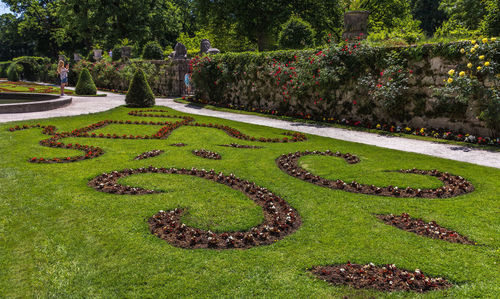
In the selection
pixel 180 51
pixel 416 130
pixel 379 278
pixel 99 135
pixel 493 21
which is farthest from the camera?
pixel 180 51

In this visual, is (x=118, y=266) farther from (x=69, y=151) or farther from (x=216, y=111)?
(x=216, y=111)

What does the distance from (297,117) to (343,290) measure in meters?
12.2

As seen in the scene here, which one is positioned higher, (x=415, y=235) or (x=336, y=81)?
(x=336, y=81)

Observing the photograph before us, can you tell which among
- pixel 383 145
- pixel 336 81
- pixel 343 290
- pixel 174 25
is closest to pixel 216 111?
pixel 336 81

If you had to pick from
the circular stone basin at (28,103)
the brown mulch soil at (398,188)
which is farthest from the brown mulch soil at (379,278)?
the circular stone basin at (28,103)

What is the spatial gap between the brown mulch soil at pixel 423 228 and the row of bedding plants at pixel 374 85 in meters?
6.33

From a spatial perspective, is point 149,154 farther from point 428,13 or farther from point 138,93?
point 428,13

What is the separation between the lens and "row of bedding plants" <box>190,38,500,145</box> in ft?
32.8

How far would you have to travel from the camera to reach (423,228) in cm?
448

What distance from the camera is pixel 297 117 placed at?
1511 centimetres

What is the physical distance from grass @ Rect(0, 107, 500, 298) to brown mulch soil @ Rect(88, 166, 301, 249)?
137 millimetres

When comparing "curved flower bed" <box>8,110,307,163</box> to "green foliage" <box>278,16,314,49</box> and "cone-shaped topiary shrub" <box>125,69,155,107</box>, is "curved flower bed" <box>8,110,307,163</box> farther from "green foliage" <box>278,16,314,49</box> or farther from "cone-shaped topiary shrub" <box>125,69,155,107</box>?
"green foliage" <box>278,16,314,49</box>

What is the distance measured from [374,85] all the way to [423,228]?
8534 millimetres

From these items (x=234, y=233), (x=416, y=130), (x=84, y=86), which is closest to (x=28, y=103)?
(x=84, y=86)
